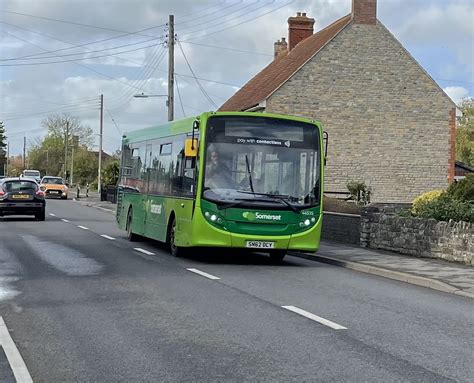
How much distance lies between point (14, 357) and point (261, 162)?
898 centimetres

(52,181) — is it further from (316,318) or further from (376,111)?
(316,318)

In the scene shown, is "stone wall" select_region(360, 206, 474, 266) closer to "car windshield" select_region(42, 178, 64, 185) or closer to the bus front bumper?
the bus front bumper

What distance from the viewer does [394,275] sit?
46.7 feet

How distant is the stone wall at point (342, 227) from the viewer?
68.0 ft

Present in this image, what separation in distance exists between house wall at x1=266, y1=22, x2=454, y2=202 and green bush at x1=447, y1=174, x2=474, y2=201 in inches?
589

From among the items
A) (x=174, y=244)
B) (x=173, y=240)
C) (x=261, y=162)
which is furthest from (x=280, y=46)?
(x=261, y=162)

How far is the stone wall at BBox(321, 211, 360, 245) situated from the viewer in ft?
68.0

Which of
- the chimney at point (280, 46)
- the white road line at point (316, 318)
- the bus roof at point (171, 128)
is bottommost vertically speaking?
the white road line at point (316, 318)

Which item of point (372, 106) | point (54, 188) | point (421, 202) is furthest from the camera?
point (54, 188)

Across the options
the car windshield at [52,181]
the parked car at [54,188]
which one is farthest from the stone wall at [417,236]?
the car windshield at [52,181]

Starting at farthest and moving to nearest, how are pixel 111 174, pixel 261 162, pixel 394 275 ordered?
pixel 111 174, pixel 261 162, pixel 394 275

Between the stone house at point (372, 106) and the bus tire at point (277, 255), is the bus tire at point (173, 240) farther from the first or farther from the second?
the stone house at point (372, 106)

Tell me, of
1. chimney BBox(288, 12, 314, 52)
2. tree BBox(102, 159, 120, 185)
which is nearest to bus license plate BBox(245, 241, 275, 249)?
Answer: chimney BBox(288, 12, 314, 52)

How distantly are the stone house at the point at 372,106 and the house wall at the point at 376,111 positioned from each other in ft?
0.16
